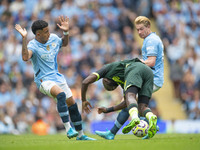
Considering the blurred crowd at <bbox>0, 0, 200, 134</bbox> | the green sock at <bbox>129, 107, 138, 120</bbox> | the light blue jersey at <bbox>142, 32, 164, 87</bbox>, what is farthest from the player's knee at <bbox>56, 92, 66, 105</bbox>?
the blurred crowd at <bbox>0, 0, 200, 134</bbox>

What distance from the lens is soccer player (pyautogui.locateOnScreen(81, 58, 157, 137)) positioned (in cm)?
766

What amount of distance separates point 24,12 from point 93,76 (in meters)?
11.6

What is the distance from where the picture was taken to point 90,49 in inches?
678

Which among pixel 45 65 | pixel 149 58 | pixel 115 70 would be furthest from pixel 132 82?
pixel 45 65

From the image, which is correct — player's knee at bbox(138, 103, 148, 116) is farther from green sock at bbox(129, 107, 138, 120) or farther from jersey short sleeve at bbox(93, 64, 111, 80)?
jersey short sleeve at bbox(93, 64, 111, 80)

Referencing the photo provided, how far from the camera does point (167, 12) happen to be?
19.8 meters

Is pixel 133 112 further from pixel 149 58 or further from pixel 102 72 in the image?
pixel 149 58

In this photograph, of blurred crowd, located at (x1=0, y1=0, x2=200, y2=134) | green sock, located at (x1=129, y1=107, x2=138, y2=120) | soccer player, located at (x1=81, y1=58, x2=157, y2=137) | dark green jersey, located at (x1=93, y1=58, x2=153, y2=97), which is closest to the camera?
green sock, located at (x1=129, y1=107, x2=138, y2=120)

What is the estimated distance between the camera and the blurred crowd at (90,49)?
49.0 ft

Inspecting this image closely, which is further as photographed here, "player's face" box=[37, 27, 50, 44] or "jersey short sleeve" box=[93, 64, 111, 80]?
"player's face" box=[37, 27, 50, 44]

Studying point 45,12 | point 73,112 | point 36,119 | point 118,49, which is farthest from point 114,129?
point 45,12

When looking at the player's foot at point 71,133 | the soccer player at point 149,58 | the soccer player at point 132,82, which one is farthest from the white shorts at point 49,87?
the soccer player at point 149,58

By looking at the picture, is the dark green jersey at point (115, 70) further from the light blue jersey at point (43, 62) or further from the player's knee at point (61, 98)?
the light blue jersey at point (43, 62)

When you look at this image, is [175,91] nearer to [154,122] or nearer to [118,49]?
[118,49]
